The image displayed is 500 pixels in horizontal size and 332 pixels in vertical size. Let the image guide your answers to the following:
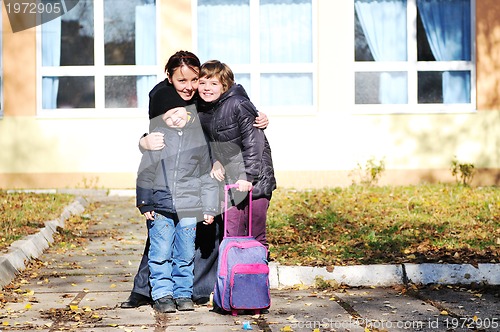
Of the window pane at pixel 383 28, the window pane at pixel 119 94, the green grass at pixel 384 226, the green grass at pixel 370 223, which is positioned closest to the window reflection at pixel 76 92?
the window pane at pixel 119 94

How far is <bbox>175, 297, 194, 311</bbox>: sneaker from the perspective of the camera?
639cm

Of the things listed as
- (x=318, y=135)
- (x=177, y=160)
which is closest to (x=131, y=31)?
(x=318, y=135)

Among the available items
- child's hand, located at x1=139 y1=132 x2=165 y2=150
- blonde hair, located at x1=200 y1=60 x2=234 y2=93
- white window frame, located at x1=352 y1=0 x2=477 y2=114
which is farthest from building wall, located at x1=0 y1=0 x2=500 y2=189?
child's hand, located at x1=139 y1=132 x2=165 y2=150

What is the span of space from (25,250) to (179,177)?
2773 mm

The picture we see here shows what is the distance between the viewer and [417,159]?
48.5ft

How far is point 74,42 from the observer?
15.2 metres

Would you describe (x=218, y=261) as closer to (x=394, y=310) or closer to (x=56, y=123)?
(x=394, y=310)

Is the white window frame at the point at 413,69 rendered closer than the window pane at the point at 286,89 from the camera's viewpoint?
Yes

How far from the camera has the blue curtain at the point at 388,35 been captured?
15141 millimetres

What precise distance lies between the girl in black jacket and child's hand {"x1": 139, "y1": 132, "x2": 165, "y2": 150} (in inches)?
14.7

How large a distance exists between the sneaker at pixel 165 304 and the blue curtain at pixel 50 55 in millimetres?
9285

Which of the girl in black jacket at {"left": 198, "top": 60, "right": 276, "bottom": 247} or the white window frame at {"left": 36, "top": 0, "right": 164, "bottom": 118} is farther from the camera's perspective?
the white window frame at {"left": 36, "top": 0, "right": 164, "bottom": 118}
